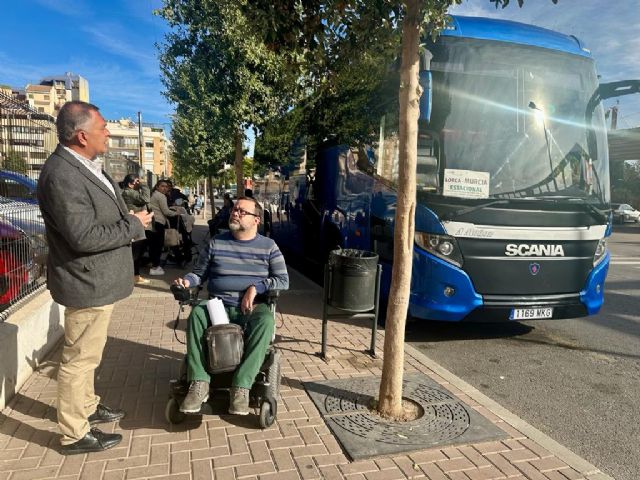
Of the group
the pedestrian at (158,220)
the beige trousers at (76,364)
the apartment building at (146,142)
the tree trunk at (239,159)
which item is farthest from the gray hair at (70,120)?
the apartment building at (146,142)

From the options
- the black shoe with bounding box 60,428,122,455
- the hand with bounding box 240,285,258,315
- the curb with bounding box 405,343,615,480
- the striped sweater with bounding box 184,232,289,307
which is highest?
the striped sweater with bounding box 184,232,289,307

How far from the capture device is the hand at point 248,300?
3.41 meters

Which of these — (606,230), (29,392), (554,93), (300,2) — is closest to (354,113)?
(554,93)

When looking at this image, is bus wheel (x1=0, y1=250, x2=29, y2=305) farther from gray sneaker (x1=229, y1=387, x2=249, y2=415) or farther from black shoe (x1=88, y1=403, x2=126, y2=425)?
gray sneaker (x1=229, y1=387, x2=249, y2=415)

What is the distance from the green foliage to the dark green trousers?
95.3 inches

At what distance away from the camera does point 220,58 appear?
10.1m

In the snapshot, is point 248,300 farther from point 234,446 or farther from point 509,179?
point 509,179

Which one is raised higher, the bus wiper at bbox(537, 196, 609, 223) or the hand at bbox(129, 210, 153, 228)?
the bus wiper at bbox(537, 196, 609, 223)

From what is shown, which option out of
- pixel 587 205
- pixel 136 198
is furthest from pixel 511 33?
pixel 136 198

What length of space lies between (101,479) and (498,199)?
428cm

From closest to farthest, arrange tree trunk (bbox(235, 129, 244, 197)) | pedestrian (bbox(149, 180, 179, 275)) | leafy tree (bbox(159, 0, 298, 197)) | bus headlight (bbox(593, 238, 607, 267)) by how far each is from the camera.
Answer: bus headlight (bbox(593, 238, 607, 267)) → pedestrian (bbox(149, 180, 179, 275)) → leafy tree (bbox(159, 0, 298, 197)) → tree trunk (bbox(235, 129, 244, 197))

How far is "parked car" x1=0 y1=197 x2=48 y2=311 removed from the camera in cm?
391

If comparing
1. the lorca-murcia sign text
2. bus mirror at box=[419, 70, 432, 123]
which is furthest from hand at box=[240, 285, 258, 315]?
the lorca-murcia sign text

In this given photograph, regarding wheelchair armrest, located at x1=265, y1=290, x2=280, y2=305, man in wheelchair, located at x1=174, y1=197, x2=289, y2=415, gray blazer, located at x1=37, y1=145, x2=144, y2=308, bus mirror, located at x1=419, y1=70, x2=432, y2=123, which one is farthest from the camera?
bus mirror, located at x1=419, y1=70, x2=432, y2=123
